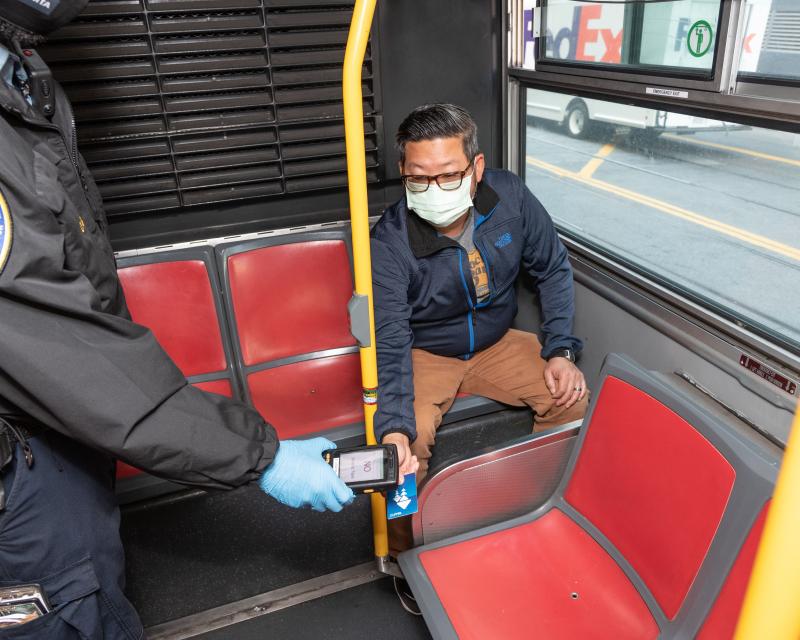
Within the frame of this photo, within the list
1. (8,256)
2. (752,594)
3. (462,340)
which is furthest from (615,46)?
(752,594)

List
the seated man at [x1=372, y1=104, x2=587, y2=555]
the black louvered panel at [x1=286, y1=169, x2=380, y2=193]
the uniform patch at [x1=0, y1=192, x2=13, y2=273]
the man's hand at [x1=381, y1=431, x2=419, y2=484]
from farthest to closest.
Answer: the black louvered panel at [x1=286, y1=169, x2=380, y2=193], the seated man at [x1=372, y1=104, x2=587, y2=555], the man's hand at [x1=381, y1=431, x2=419, y2=484], the uniform patch at [x1=0, y1=192, x2=13, y2=273]

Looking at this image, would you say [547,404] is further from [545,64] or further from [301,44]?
[301,44]

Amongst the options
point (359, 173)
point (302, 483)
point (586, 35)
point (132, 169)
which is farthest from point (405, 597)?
point (586, 35)

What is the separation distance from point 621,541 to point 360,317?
3.05 feet

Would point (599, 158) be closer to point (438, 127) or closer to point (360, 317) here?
point (438, 127)

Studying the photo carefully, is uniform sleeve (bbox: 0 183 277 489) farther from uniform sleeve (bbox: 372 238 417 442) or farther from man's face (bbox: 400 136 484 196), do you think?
man's face (bbox: 400 136 484 196)

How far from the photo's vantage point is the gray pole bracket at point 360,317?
1.67m

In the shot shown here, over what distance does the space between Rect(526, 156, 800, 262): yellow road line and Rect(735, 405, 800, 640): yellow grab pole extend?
3.98m

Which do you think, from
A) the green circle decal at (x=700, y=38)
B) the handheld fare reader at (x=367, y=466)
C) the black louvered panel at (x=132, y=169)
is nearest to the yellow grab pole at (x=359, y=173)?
the handheld fare reader at (x=367, y=466)

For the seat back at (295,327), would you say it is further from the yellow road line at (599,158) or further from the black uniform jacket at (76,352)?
the yellow road line at (599,158)

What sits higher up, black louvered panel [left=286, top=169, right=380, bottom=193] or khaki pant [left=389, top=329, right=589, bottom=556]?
black louvered panel [left=286, top=169, right=380, bottom=193]

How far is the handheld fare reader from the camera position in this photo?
5.18 feet

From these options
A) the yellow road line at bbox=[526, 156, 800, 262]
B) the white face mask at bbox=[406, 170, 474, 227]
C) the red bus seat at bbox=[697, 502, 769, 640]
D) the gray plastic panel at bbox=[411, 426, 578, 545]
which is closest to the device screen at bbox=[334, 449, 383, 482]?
the gray plastic panel at bbox=[411, 426, 578, 545]

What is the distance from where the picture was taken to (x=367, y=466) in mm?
1630
